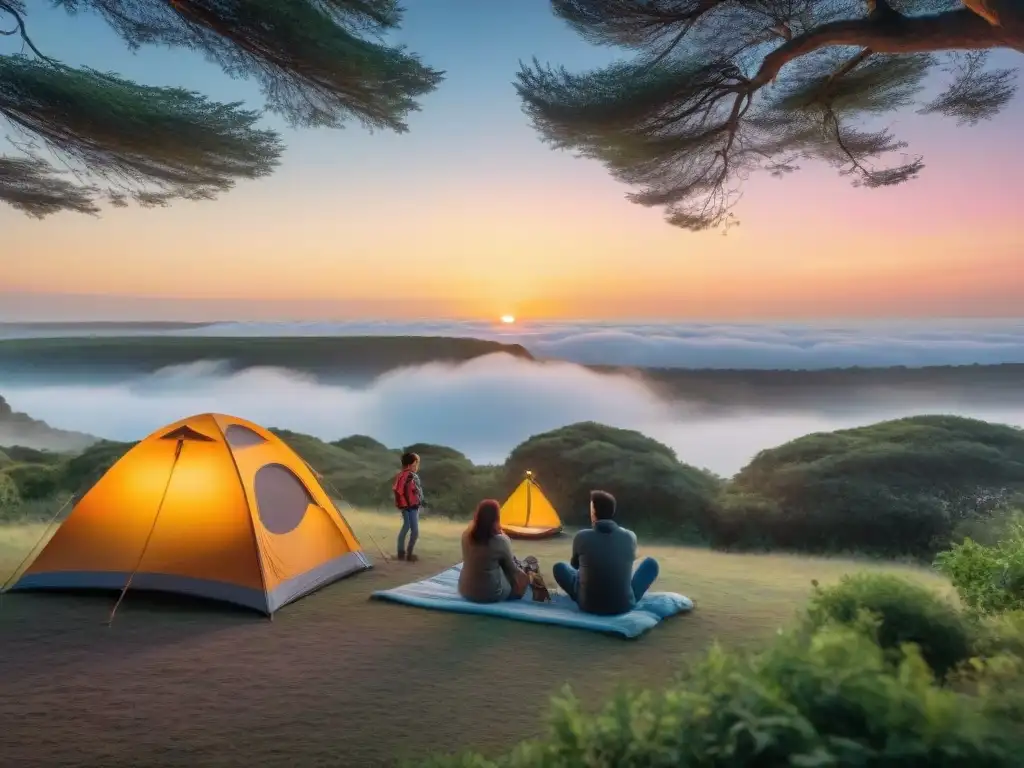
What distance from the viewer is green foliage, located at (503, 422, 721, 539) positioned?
8.96 metres

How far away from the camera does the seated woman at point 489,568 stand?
553cm

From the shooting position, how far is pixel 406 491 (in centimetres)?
677

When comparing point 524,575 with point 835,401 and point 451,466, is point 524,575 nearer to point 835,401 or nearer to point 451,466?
point 451,466

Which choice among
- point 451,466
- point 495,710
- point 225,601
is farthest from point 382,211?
point 495,710

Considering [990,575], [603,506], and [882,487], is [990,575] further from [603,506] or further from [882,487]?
[882,487]

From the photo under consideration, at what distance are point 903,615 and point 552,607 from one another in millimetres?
2127

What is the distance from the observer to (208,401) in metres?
12.9

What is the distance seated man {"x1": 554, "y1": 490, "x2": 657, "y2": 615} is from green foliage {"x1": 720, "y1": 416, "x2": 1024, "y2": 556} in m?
3.44

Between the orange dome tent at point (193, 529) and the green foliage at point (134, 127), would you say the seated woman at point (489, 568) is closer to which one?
the orange dome tent at point (193, 529)

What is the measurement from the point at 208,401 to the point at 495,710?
33.1ft

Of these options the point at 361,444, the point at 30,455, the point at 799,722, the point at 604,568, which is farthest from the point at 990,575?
the point at 30,455

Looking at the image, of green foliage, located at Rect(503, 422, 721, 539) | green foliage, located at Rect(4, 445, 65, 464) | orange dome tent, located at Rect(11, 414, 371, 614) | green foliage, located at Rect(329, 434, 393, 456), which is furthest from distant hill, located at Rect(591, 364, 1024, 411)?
green foliage, located at Rect(4, 445, 65, 464)

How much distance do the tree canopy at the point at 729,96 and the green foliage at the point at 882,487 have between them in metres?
2.78

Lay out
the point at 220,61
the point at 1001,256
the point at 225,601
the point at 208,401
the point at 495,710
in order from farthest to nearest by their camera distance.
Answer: the point at 208,401, the point at 1001,256, the point at 220,61, the point at 225,601, the point at 495,710
